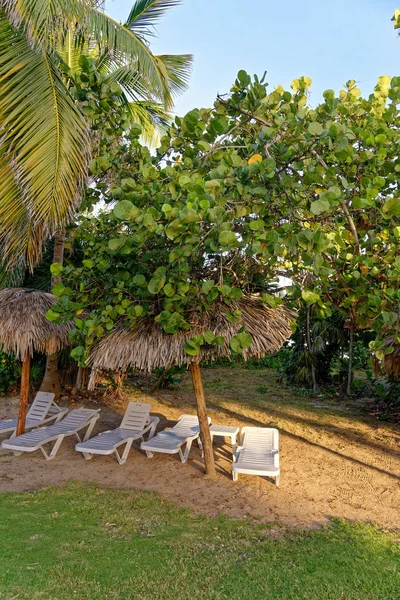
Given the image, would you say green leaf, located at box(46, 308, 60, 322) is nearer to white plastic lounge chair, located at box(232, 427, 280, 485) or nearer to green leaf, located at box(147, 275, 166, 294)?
green leaf, located at box(147, 275, 166, 294)

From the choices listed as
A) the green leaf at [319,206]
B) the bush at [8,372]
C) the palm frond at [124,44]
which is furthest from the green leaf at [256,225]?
the bush at [8,372]

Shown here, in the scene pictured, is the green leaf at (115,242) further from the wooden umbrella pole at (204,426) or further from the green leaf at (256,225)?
the wooden umbrella pole at (204,426)

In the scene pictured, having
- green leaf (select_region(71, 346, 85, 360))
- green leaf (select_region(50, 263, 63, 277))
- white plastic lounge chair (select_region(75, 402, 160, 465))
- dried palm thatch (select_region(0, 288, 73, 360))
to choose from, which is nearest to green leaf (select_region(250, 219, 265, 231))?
green leaf (select_region(50, 263, 63, 277))

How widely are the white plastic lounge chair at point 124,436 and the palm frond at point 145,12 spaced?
6802mm

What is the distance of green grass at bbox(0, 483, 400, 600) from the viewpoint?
352 cm

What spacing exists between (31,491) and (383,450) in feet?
17.2

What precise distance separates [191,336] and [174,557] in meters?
2.19

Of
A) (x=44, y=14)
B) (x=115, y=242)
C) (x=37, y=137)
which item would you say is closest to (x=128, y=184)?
(x=115, y=242)

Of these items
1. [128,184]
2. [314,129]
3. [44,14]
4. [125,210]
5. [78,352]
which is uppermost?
[44,14]

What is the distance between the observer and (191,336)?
535 cm

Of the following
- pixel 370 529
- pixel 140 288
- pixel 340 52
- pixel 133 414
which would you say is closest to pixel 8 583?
pixel 140 288

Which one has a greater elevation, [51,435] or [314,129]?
[314,129]

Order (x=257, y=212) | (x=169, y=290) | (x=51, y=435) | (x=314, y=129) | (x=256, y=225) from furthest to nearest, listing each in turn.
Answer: (x=51, y=435), (x=169, y=290), (x=257, y=212), (x=256, y=225), (x=314, y=129)

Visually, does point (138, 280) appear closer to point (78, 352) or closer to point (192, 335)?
point (192, 335)
